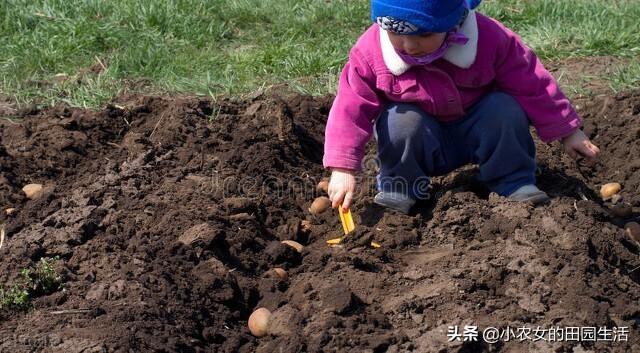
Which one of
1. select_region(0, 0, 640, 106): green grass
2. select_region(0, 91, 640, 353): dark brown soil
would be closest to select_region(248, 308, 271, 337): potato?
select_region(0, 91, 640, 353): dark brown soil

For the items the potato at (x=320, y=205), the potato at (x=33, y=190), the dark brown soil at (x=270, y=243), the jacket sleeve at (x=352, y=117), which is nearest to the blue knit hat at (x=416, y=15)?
the jacket sleeve at (x=352, y=117)

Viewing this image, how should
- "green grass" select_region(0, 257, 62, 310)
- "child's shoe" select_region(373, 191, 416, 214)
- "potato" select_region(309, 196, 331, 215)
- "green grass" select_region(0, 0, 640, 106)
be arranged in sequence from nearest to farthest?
1. "green grass" select_region(0, 257, 62, 310)
2. "child's shoe" select_region(373, 191, 416, 214)
3. "potato" select_region(309, 196, 331, 215)
4. "green grass" select_region(0, 0, 640, 106)

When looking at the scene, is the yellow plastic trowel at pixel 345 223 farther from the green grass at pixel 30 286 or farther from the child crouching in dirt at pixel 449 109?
the green grass at pixel 30 286

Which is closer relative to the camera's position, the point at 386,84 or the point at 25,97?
the point at 386,84

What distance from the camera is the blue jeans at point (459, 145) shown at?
13.8 ft

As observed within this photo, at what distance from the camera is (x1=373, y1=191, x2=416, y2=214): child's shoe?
4.28m

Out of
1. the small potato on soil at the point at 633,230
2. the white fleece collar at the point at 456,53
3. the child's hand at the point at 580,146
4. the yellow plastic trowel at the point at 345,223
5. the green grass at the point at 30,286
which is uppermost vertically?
the white fleece collar at the point at 456,53

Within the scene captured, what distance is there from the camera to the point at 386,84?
13.6 ft

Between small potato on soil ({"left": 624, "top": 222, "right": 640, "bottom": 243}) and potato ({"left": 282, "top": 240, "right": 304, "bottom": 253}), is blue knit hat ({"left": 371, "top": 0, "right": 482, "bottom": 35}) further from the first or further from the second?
small potato on soil ({"left": 624, "top": 222, "right": 640, "bottom": 243})

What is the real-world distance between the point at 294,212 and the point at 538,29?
8.49 ft

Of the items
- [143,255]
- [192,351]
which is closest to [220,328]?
[192,351]

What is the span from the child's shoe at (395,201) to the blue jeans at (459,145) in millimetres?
26

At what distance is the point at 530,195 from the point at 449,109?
1.65 ft

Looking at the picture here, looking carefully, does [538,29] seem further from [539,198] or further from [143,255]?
[143,255]
